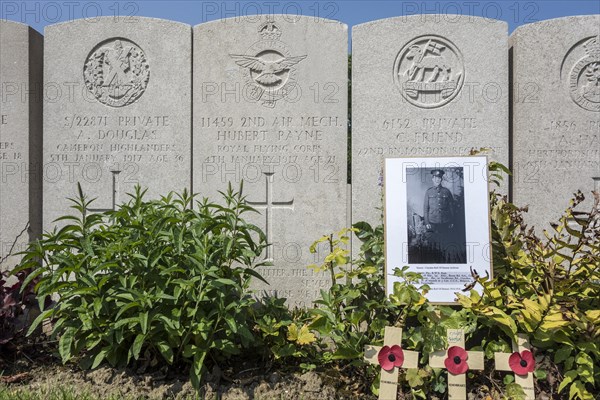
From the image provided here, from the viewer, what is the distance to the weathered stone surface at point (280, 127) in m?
4.62

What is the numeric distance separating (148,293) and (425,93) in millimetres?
3134

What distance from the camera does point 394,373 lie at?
9.52 ft

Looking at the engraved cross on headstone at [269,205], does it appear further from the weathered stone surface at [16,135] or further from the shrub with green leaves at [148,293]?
the weathered stone surface at [16,135]

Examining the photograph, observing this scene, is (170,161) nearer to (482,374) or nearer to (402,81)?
(402,81)

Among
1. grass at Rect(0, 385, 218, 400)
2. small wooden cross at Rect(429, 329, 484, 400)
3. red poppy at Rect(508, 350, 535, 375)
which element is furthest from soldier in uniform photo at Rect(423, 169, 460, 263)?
grass at Rect(0, 385, 218, 400)

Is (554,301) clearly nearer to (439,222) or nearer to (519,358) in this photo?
(519,358)

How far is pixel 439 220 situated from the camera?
11.0 feet

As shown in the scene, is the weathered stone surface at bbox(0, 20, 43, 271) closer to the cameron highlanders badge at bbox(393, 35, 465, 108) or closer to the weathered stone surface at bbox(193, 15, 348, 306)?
the weathered stone surface at bbox(193, 15, 348, 306)

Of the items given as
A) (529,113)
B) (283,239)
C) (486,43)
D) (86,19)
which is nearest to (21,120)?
(86,19)

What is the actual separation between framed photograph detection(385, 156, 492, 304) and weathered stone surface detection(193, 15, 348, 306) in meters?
1.25

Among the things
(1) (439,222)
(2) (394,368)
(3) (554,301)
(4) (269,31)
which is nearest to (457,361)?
(2) (394,368)

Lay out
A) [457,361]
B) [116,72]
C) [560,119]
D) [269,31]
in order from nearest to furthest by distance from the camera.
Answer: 1. [457,361]
2. [560,119]
3. [269,31]
4. [116,72]

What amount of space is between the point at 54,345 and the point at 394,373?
103 inches

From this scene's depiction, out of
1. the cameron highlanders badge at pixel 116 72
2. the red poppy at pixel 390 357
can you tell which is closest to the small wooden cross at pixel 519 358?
the red poppy at pixel 390 357
